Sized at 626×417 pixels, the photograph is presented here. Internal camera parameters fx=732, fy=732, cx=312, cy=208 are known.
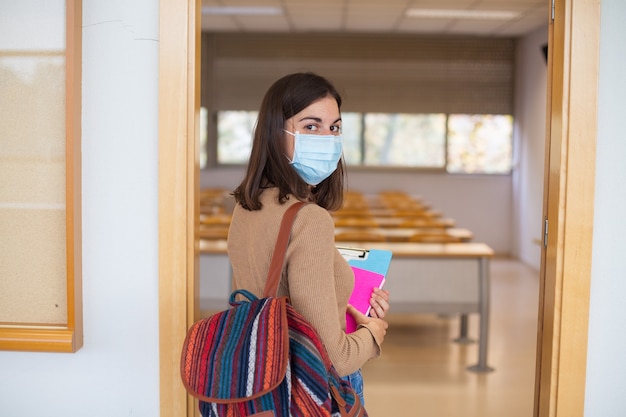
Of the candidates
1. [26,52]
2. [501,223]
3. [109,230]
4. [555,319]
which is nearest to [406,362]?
[555,319]

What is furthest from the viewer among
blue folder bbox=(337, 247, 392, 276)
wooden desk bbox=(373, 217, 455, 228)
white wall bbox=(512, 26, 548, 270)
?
white wall bbox=(512, 26, 548, 270)

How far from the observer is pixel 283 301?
5.11ft

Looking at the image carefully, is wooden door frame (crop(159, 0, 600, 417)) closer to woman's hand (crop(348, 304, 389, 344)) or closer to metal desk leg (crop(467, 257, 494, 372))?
woman's hand (crop(348, 304, 389, 344))

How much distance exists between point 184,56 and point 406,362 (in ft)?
11.7

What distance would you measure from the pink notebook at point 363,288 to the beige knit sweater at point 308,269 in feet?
0.69

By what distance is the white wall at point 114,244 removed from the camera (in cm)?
230

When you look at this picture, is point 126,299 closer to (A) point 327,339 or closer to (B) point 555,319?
(A) point 327,339

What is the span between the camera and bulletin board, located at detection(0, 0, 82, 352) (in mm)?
2277

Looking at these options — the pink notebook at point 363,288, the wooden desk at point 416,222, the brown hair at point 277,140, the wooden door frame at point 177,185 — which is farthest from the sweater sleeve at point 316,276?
the wooden desk at point 416,222

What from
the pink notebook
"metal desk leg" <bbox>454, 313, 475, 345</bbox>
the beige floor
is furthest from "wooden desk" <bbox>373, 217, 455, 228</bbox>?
the pink notebook

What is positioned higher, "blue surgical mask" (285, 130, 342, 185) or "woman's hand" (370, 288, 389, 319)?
"blue surgical mask" (285, 130, 342, 185)

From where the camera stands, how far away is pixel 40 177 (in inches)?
91.8

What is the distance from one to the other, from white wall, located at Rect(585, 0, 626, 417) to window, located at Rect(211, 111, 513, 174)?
9069 millimetres

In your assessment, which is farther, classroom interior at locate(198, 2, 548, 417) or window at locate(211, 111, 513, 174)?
window at locate(211, 111, 513, 174)
